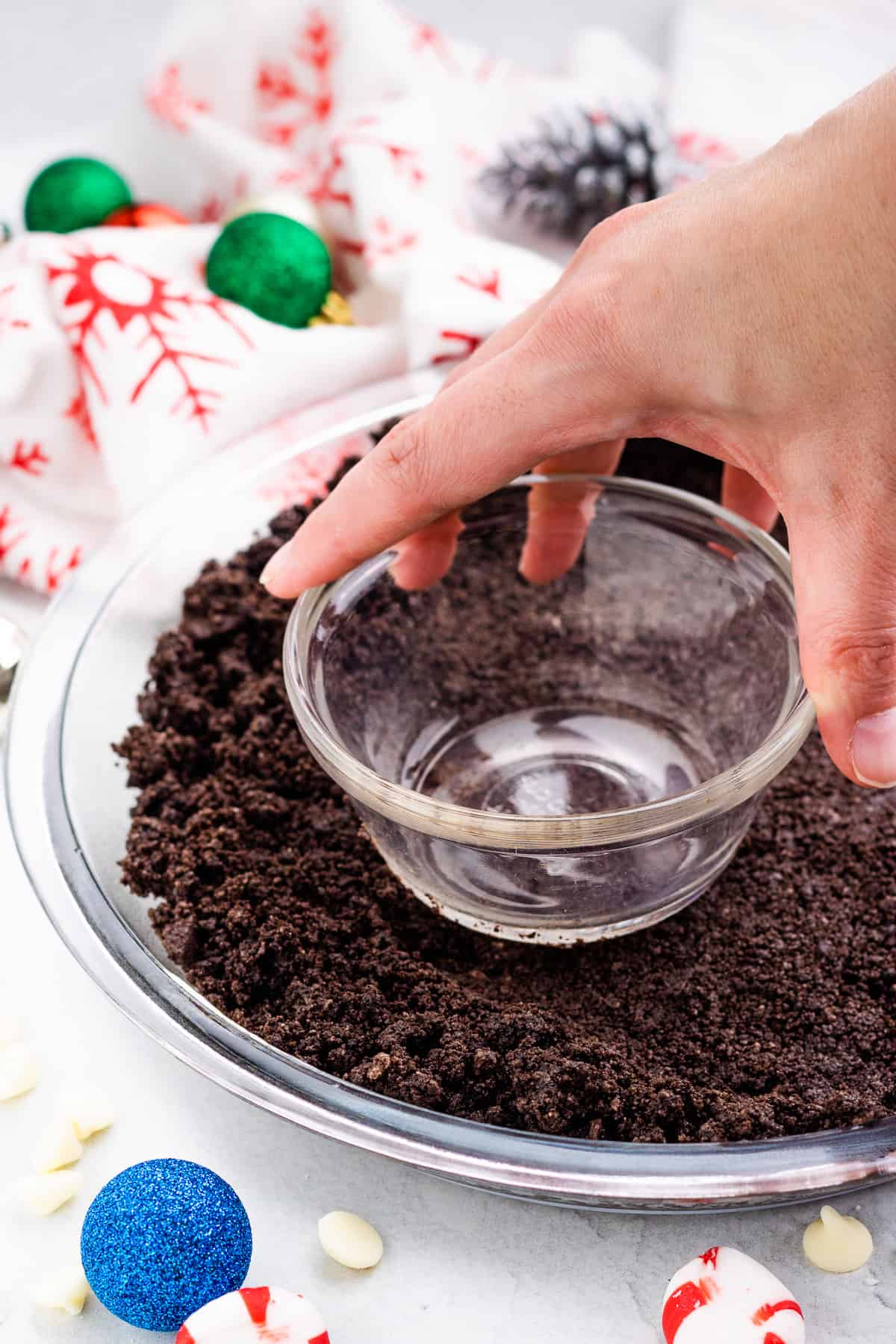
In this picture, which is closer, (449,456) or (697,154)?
(449,456)

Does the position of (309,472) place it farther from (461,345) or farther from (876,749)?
(876,749)

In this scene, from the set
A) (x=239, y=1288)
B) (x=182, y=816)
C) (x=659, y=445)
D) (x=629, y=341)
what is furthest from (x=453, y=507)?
(x=239, y=1288)

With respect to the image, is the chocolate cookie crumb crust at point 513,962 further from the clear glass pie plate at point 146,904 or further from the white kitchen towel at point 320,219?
the white kitchen towel at point 320,219

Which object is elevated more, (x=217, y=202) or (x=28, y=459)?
(x=217, y=202)

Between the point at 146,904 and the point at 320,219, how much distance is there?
2.91 feet

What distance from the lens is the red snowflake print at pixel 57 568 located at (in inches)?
54.1

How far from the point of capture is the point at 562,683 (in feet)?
4.11

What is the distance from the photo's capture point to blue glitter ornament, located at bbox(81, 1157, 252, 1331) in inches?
31.7

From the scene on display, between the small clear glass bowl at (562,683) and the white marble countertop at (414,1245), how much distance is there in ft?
0.65

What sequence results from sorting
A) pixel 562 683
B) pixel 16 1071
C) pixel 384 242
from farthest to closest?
pixel 384 242 → pixel 562 683 → pixel 16 1071

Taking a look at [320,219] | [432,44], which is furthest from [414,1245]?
[432,44]

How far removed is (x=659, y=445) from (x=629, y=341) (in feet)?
1.66

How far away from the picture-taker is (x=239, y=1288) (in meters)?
0.84

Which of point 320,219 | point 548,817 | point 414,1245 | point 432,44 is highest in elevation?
point 432,44
